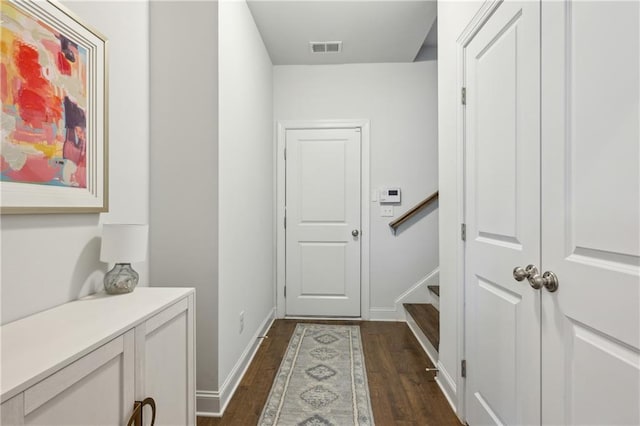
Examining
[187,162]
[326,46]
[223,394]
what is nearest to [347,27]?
[326,46]

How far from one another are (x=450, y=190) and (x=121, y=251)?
5.63ft

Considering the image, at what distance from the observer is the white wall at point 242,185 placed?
6.70ft

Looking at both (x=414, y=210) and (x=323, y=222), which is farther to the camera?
(x=323, y=222)

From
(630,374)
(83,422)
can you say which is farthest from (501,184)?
(83,422)

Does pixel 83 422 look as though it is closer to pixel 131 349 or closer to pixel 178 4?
pixel 131 349

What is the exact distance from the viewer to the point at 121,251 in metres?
1.41

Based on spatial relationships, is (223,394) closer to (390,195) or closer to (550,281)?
(550,281)

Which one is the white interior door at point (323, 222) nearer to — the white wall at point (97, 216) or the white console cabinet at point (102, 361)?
the white wall at point (97, 216)

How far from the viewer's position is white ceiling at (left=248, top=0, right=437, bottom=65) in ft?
8.64

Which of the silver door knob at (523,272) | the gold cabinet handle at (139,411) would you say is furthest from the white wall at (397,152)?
the gold cabinet handle at (139,411)

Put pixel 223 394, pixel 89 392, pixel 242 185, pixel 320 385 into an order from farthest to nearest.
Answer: pixel 242 185, pixel 320 385, pixel 223 394, pixel 89 392

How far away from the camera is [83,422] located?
883 millimetres

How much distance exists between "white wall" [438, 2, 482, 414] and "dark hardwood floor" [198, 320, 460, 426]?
145mm

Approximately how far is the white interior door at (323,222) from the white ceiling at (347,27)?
2.44 feet
